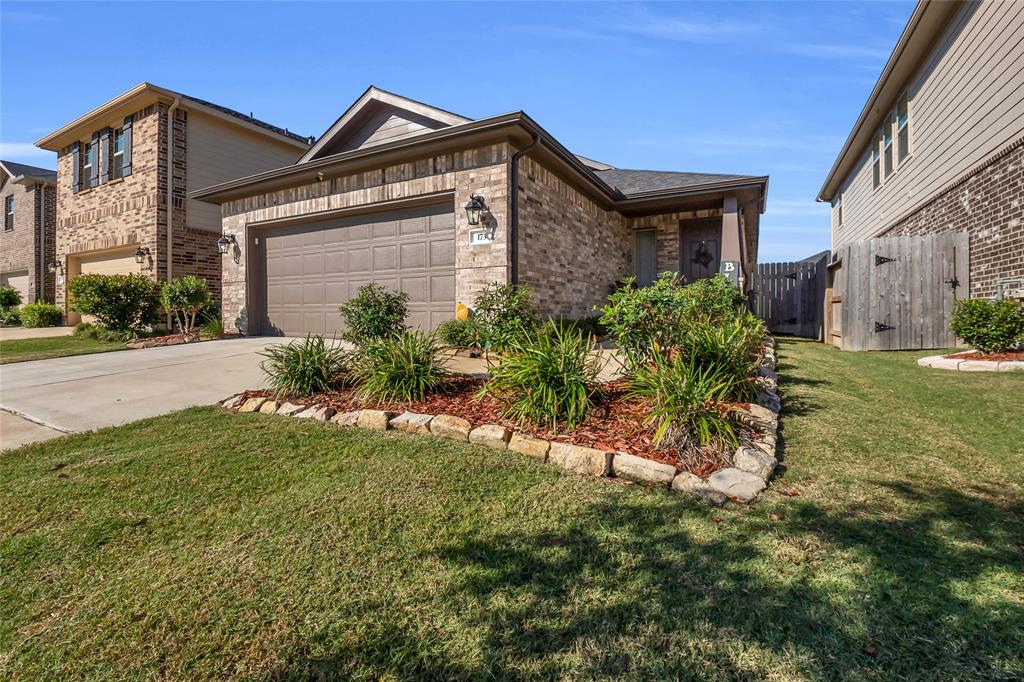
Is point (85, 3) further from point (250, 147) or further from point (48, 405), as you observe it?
point (250, 147)

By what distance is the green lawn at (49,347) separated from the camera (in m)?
7.83

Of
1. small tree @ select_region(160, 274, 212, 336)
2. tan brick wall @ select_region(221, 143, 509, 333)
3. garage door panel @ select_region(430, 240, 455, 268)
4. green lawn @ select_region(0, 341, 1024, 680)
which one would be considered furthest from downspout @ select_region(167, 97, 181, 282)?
green lawn @ select_region(0, 341, 1024, 680)

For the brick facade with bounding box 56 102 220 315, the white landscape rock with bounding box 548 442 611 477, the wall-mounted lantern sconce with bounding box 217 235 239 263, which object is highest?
the brick facade with bounding box 56 102 220 315

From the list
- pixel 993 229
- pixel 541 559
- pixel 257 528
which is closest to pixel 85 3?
pixel 257 528

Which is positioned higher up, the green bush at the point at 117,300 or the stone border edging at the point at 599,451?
the green bush at the point at 117,300

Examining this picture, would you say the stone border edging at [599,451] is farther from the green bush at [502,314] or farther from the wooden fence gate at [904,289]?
the wooden fence gate at [904,289]

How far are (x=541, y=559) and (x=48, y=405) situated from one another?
5.11 meters

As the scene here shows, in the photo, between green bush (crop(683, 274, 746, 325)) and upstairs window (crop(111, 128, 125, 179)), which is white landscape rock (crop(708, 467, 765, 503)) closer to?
green bush (crop(683, 274, 746, 325))

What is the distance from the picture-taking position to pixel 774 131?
937 cm

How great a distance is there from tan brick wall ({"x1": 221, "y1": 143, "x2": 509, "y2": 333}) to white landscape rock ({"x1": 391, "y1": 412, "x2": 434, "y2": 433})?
12.9 feet

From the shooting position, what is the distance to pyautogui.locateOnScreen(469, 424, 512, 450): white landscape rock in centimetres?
332

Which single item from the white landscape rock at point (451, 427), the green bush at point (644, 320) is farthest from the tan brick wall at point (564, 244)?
the white landscape rock at point (451, 427)

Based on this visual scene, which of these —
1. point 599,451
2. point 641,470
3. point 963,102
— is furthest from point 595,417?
point 963,102

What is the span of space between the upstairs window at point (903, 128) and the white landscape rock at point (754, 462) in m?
10.7
